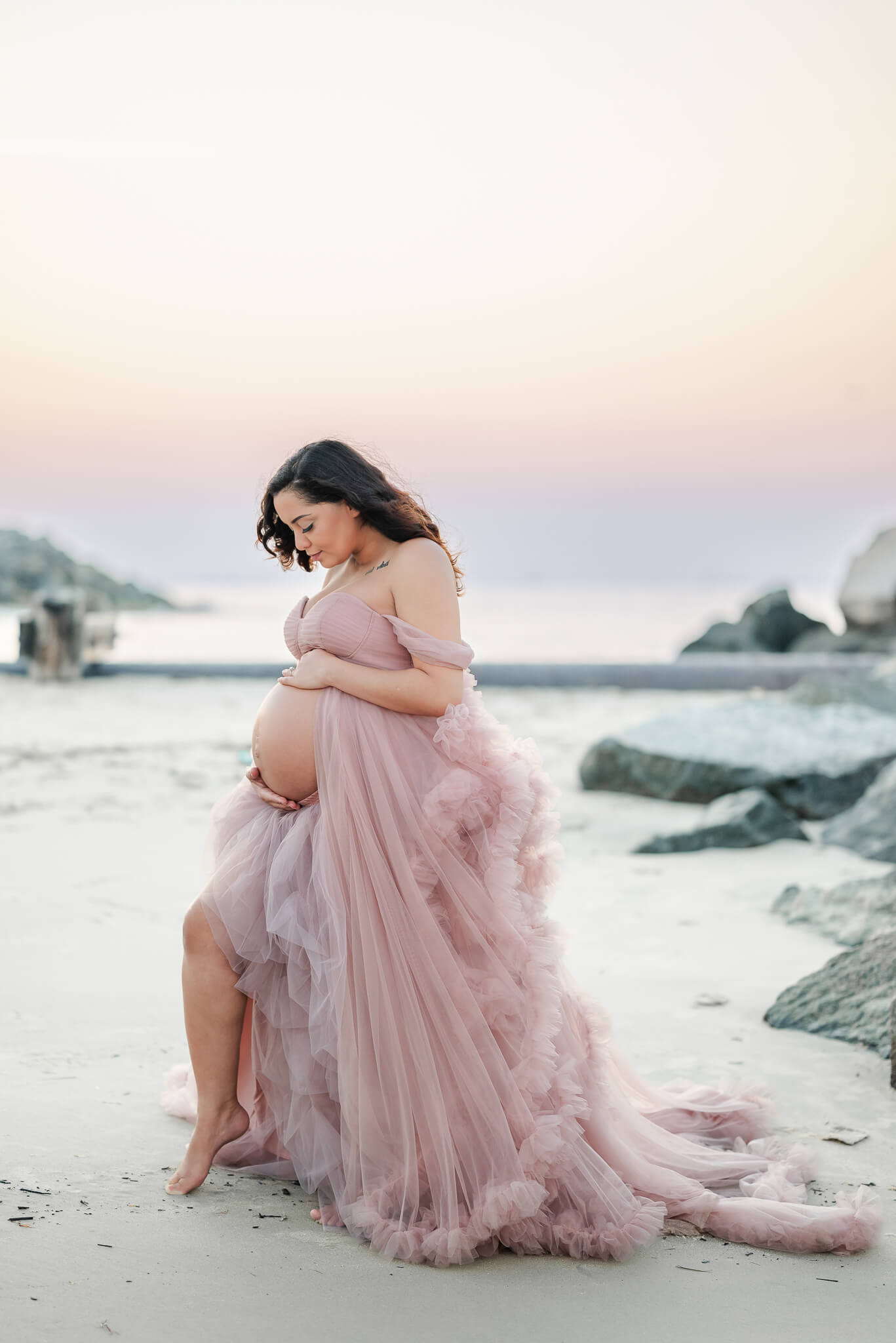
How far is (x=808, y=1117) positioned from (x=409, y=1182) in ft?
3.81

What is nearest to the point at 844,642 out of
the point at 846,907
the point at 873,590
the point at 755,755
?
the point at 873,590

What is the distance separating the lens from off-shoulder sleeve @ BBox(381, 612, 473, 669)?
8.68 feet

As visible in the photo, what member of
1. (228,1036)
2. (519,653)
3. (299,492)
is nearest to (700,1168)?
(228,1036)

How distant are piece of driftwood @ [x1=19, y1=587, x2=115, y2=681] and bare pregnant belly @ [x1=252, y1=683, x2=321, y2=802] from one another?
11.1 metres

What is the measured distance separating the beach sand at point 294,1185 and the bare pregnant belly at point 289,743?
652 millimetres

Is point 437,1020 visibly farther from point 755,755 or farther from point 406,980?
point 755,755

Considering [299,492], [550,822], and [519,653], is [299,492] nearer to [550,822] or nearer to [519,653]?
[550,822]

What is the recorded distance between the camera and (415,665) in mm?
2689

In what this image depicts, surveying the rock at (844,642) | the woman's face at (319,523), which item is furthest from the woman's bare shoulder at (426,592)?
the rock at (844,642)

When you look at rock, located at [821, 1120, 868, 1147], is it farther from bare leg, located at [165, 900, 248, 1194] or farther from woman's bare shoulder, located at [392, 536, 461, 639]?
woman's bare shoulder, located at [392, 536, 461, 639]

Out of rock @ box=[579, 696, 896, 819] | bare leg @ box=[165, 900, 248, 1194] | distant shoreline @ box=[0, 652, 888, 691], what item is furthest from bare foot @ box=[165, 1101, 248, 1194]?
distant shoreline @ box=[0, 652, 888, 691]

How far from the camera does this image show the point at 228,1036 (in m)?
2.67

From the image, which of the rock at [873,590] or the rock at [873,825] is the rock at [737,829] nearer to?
the rock at [873,825]

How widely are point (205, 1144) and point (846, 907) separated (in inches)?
120
